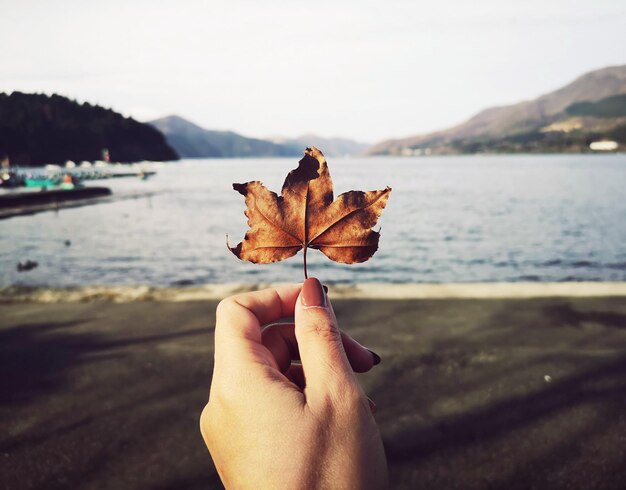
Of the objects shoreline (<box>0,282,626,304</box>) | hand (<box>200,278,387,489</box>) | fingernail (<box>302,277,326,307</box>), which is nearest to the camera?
hand (<box>200,278,387,489</box>)

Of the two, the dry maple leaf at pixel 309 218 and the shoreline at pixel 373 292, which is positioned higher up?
the dry maple leaf at pixel 309 218

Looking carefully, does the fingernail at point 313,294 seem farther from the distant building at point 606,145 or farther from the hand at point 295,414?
the distant building at point 606,145

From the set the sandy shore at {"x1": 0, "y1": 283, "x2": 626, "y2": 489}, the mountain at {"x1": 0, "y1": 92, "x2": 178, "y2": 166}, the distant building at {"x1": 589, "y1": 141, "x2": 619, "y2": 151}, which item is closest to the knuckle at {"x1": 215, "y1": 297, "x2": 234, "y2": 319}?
the sandy shore at {"x1": 0, "y1": 283, "x2": 626, "y2": 489}

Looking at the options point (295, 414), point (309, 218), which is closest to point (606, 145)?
point (309, 218)

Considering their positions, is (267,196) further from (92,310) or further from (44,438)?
(92,310)

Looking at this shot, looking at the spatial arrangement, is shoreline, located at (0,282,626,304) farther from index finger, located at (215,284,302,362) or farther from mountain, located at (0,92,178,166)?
mountain, located at (0,92,178,166)

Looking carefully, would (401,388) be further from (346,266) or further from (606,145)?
(606,145)

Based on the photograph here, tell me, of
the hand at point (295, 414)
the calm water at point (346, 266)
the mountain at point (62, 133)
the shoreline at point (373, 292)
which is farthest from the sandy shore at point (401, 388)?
the mountain at point (62, 133)
